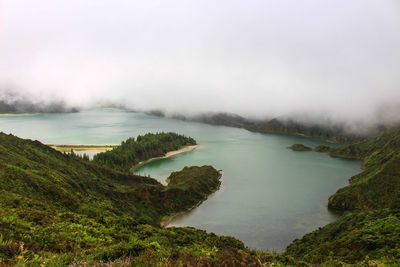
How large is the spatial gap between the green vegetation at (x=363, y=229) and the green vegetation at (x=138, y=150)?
53.7 m

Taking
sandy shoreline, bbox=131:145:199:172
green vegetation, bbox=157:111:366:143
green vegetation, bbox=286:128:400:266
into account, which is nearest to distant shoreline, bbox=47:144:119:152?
sandy shoreline, bbox=131:145:199:172

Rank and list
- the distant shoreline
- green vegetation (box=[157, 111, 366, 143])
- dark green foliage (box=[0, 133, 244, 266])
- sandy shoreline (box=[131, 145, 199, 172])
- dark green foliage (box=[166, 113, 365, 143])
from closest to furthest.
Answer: dark green foliage (box=[0, 133, 244, 266])
sandy shoreline (box=[131, 145, 199, 172])
the distant shoreline
green vegetation (box=[157, 111, 366, 143])
dark green foliage (box=[166, 113, 365, 143])

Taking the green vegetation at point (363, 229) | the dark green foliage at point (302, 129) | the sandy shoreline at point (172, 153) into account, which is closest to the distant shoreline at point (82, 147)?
the sandy shoreline at point (172, 153)

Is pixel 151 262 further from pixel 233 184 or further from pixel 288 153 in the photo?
pixel 288 153

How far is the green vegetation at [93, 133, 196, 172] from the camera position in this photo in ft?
268

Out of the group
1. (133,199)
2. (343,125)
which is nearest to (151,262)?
(133,199)

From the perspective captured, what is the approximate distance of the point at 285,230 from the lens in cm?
4341

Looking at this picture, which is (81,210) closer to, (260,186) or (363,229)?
(363,229)

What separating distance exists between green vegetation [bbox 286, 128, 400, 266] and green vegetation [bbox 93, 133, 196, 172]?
53.7 meters

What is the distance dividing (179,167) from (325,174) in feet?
135

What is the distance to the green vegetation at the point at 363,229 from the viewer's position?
2325 cm

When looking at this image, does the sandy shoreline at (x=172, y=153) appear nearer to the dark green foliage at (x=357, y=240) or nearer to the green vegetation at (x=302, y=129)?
the dark green foliage at (x=357, y=240)

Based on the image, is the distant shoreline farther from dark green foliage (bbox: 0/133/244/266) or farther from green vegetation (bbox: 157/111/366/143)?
green vegetation (bbox: 157/111/366/143)

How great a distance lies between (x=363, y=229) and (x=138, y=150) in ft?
248
